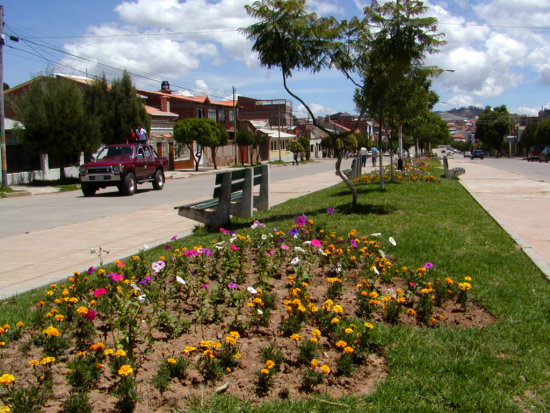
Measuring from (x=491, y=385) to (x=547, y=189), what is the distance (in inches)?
646

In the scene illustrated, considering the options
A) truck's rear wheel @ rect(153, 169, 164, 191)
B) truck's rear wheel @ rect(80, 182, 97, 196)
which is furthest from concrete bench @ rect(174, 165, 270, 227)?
truck's rear wheel @ rect(153, 169, 164, 191)

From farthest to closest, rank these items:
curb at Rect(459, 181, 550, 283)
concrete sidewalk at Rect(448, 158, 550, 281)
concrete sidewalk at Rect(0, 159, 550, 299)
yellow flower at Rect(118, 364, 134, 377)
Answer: concrete sidewalk at Rect(448, 158, 550, 281)
concrete sidewalk at Rect(0, 159, 550, 299)
curb at Rect(459, 181, 550, 283)
yellow flower at Rect(118, 364, 134, 377)

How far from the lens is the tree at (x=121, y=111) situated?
3269cm

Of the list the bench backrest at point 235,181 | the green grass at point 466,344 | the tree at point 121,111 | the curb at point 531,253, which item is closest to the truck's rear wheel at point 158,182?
the tree at point 121,111

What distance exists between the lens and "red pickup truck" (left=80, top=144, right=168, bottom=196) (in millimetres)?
19578

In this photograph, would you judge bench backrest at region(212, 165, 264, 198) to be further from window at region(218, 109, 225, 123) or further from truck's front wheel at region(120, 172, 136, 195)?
window at region(218, 109, 225, 123)

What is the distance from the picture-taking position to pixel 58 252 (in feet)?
27.5

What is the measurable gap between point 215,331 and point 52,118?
79.8 ft

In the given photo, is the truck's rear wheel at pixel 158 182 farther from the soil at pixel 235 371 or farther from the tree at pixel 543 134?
the tree at pixel 543 134

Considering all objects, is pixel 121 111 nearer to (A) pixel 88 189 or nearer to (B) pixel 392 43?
(A) pixel 88 189

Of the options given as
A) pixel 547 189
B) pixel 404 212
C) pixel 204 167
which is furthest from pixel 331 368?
pixel 204 167

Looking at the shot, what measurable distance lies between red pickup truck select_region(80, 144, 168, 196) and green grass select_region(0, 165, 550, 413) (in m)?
12.1

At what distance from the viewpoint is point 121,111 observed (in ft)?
108

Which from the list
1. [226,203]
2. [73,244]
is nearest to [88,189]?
[73,244]
